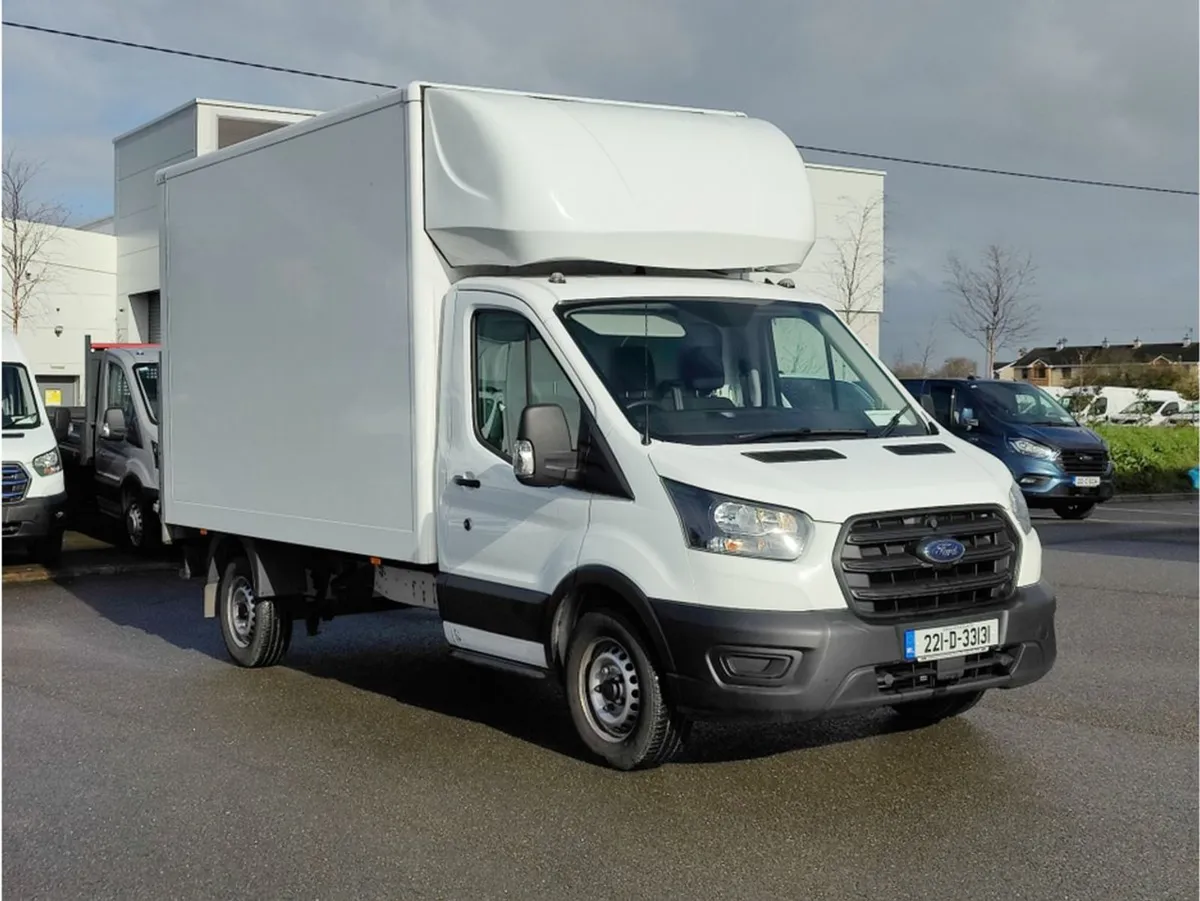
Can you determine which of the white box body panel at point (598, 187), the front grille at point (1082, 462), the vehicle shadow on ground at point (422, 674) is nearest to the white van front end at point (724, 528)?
the white box body panel at point (598, 187)

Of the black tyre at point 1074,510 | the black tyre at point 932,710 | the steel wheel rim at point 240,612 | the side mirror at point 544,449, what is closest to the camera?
the side mirror at point 544,449

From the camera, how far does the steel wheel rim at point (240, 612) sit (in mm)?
9500

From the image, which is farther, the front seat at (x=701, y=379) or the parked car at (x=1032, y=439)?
the parked car at (x=1032, y=439)

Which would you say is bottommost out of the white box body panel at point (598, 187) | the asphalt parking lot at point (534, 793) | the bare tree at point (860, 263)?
the asphalt parking lot at point (534, 793)

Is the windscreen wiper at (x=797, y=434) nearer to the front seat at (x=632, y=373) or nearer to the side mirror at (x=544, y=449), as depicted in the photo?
the front seat at (x=632, y=373)

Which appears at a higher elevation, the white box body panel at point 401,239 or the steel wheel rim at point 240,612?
the white box body panel at point 401,239

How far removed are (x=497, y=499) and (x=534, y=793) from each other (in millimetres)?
1466

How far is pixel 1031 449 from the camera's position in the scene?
1945 cm

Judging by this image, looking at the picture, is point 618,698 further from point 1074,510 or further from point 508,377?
point 1074,510

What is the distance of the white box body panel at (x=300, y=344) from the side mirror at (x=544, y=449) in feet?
3.23

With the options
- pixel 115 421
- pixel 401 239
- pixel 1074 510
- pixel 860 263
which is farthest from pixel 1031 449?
pixel 860 263

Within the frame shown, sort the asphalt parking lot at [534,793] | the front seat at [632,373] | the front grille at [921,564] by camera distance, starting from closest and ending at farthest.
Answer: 1. the asphalt parking lot at [534,793]
2. the front grille at [921,564]
3. the front seat at [632,373]

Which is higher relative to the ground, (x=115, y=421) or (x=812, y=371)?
(x=812, y=371)

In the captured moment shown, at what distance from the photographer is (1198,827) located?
18.7 ft
